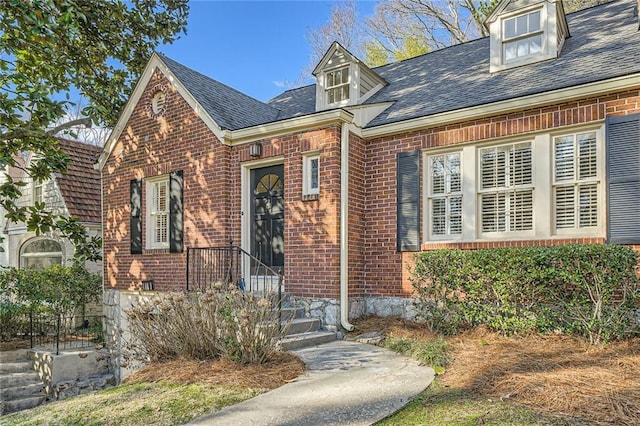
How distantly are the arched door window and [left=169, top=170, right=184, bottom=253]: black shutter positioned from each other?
5876 mm

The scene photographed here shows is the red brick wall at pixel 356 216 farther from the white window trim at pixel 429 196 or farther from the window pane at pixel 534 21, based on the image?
the window pane at pixel 534 21

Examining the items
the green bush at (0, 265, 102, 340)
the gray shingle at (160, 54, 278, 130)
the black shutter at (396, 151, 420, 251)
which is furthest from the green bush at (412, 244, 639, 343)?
the green bush at (0, 265, 102, 340)

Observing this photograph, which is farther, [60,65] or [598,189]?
[60,65]

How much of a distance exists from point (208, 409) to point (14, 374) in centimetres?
699

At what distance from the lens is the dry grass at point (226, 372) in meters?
4.45

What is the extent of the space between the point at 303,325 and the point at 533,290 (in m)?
3.24

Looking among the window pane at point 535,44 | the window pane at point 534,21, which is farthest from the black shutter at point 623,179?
A: the window pane at point 534,21

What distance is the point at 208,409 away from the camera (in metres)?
3.82

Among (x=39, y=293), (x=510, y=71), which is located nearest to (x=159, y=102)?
(x=39, y=293)

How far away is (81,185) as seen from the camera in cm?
1290

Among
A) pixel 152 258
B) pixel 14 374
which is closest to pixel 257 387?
pixel 152 258

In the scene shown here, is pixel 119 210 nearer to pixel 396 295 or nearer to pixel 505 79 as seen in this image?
pixel 396 295

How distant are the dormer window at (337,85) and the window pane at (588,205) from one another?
15.2 feet

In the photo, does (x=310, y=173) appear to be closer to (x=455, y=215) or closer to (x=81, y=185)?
(x=455, y=215)
